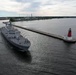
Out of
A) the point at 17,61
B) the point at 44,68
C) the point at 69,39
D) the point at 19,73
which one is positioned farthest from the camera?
the point at 69,39

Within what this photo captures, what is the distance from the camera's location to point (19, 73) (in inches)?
1346

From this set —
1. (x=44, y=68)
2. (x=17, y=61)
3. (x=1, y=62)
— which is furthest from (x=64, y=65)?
(x=1, y=62)

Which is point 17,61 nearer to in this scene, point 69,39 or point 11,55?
point 11,55

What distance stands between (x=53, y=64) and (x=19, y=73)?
33.5 feet

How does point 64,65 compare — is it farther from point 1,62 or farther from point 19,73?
point 1,62

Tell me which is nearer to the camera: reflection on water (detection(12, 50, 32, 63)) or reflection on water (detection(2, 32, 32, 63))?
reflection on water (detection(12, 50, 32, 63))

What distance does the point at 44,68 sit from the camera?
3681 centimetres

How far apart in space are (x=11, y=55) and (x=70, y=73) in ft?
70.2

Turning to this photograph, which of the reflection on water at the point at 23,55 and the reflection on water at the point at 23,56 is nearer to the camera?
the reflection on water at the point at 23,56

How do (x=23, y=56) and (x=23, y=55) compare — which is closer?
(x=23, y=56)

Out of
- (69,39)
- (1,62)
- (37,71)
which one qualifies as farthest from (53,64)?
(69,39)

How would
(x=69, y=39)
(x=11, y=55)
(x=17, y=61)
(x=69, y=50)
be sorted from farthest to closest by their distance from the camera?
(x=69, y=39)
(x=69, y=50)
(x=11, y=55)
(x=17, y=61)

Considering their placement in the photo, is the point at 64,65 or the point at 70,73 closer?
the point at 70,73

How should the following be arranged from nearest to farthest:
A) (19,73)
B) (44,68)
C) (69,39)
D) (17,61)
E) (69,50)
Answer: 1. (19,73)
2. (44,68)
3. (17,61)
4. (69,50)
5. (69,39)
